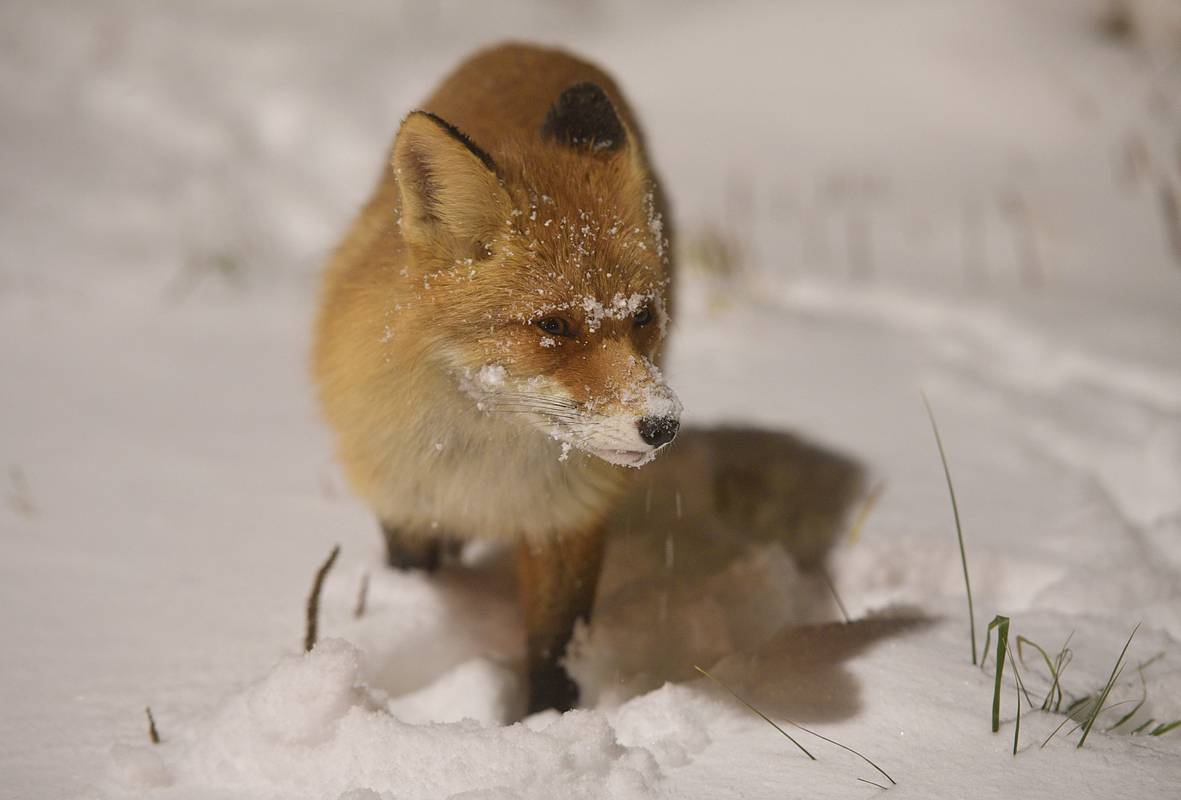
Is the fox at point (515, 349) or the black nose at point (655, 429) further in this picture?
the fox at point (515, 349)

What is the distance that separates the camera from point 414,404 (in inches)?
69.3

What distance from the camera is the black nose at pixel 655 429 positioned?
144 cm

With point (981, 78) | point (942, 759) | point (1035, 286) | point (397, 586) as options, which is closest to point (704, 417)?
point (397, 586)

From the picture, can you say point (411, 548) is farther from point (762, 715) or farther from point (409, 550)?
point (762, 715)

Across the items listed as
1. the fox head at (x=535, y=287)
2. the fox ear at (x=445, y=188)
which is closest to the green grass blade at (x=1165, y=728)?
the fox head at (x=535, y=287)

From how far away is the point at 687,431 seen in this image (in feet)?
9.59

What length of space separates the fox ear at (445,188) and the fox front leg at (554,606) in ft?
2.24

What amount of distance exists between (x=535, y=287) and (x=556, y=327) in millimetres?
84

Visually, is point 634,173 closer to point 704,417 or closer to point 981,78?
point 704,417

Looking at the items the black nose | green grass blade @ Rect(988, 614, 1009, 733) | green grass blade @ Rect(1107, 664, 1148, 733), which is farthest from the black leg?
green grass blade @ Rect(1107, 664, 1148, 733)

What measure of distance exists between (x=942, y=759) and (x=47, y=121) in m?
5.42

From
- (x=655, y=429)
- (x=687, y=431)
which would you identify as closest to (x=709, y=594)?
(x=655, y=429)

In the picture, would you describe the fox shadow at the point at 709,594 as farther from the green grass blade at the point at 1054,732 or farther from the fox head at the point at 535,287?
the fox head at the point at 535,287

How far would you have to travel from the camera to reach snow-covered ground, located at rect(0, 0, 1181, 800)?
1.37 meters
